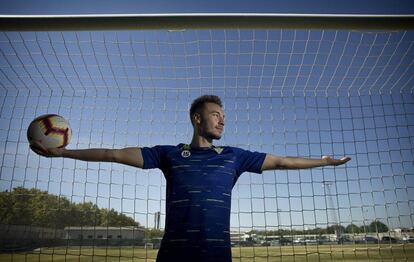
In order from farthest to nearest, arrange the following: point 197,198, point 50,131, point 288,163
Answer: point 50,131, point 288,163, point 197,198

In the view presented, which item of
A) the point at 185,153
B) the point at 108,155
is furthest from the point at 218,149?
the point at 108,155

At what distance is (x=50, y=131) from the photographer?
3510 mm

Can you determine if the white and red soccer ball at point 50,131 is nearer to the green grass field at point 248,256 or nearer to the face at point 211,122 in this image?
the face at point 211,122

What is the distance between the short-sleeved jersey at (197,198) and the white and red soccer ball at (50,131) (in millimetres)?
1300

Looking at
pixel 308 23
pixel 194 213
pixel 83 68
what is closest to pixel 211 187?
pixel 194 213

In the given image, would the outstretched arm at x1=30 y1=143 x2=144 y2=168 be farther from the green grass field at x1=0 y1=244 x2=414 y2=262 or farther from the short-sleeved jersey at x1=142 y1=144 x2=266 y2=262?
the green grass field at x1=0 y1=244 x2=414 y2=262

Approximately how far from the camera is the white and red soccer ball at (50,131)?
3.35 metres

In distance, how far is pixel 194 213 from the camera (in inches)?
97.3

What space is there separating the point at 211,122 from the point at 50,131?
6.26 feet

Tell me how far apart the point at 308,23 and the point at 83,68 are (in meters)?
4.10

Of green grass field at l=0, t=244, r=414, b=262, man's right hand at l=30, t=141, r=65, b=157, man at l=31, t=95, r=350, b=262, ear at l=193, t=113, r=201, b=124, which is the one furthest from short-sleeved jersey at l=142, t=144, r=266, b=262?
green grass field at l=0, t=244, r=414, b=262

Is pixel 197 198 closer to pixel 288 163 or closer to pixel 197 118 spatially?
pixel 197 118

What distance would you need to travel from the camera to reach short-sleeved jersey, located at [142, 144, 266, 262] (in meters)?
2.41

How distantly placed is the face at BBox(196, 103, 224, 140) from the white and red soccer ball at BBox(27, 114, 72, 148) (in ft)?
5.40
